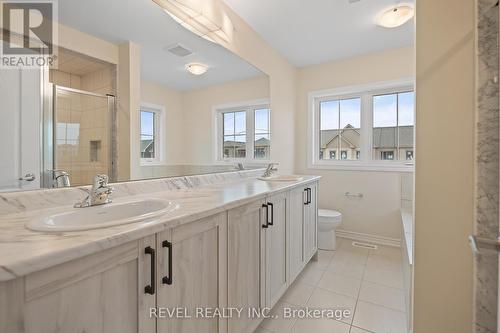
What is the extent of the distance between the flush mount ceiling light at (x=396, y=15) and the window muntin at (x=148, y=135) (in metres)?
2.28

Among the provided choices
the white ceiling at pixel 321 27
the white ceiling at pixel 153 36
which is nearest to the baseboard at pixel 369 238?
the white ceiling at pixel 321 27

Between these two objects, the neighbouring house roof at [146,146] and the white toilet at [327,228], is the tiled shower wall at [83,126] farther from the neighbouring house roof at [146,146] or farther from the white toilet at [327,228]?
the white toilet at [327,228]

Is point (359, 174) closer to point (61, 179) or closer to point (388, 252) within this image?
point (388, 252)

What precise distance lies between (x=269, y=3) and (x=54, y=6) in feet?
5.44

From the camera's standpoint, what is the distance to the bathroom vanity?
519 mm

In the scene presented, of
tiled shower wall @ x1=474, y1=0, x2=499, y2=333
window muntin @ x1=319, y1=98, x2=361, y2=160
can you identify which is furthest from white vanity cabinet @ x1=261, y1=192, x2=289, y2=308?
window muntin @ x1=319, y1=98, x2=361, y2=160

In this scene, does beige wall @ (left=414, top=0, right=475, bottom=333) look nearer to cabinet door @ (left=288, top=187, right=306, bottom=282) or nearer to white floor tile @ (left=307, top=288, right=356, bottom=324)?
white floor tile @ (left=307, top=288, right=356, bottom=324)

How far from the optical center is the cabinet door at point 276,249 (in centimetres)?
147

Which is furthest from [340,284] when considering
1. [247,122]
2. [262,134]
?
[247,122]

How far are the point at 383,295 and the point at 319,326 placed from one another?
702 millimetres

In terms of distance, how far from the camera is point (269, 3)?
6.71 ft

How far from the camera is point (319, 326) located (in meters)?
1.50

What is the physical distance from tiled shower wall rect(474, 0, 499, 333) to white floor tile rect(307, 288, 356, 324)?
89cm

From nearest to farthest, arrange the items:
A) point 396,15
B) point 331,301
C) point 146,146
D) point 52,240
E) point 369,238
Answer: point 52,240, point 146,146, point 331,301, point 396,15, point 369,238
